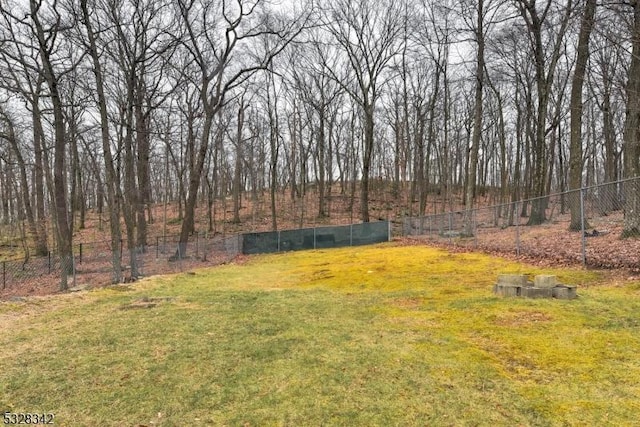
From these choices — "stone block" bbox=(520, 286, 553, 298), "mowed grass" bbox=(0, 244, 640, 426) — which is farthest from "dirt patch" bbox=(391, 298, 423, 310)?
"stone block" bbox=(520, 286, 553, 298)

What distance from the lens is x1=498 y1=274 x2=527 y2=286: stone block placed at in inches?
270

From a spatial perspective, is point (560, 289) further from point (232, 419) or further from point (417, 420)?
point (232, 419)

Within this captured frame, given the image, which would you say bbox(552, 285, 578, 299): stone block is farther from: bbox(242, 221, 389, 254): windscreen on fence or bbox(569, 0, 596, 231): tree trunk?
bbox(242, 221, 389, 254): windscreen on fence

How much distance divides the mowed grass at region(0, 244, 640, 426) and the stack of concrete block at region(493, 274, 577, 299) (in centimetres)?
28

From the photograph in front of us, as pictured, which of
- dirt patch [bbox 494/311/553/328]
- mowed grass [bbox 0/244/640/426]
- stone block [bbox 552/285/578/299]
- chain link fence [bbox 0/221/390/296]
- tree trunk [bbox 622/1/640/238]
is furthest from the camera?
chain link fence [bbox 0/221/390/296]

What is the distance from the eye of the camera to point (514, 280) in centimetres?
696

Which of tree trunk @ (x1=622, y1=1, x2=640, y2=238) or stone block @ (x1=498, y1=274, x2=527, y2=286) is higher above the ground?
tree trunk @ (x1=622, y1=1, x2=640, y2=238)

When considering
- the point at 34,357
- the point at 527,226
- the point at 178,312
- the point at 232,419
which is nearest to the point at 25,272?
the point at 178,312

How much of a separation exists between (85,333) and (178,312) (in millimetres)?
1516

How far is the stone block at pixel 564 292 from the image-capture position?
6390mm

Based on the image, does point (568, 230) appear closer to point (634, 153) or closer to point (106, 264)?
point (634, 153)

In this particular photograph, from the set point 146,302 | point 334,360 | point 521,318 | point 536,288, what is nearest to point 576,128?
point 536,288

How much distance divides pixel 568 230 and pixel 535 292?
9.02m

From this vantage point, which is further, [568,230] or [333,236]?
[333,236]
